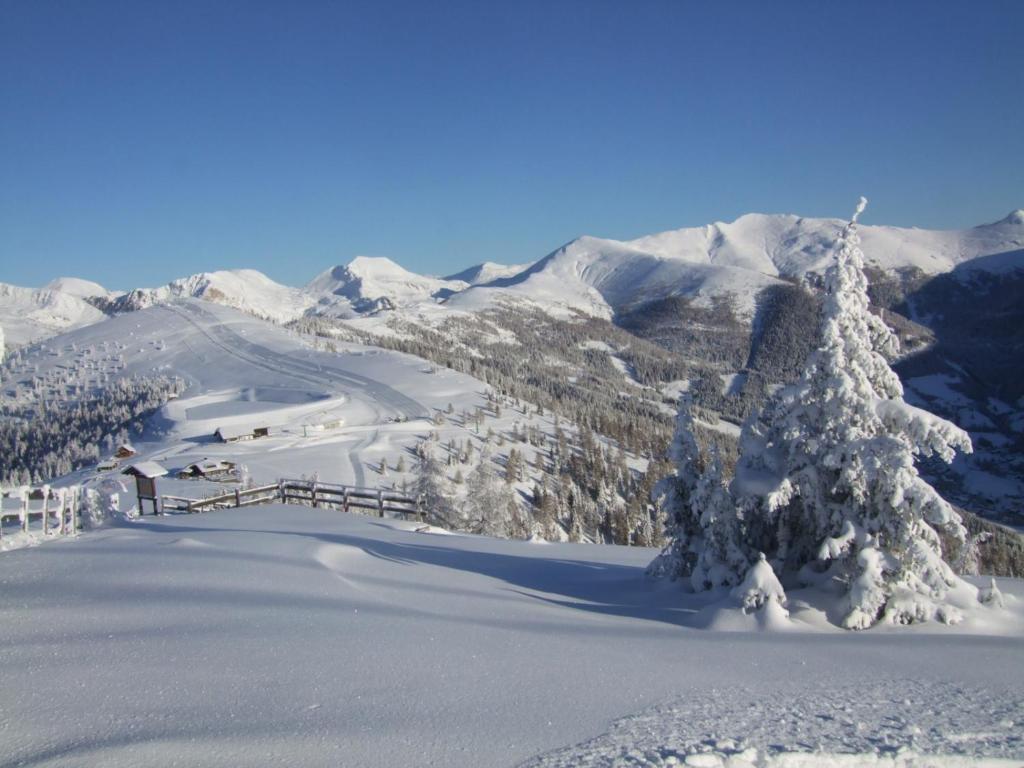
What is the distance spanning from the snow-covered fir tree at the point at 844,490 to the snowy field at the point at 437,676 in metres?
0.80

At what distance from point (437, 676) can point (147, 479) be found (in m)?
17.4

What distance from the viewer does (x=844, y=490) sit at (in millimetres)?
10914

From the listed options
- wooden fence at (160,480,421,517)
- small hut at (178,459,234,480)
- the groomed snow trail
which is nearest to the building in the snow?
the groomed snow trail

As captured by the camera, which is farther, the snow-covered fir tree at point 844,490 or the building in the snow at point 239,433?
the building in the snow at point 239,433

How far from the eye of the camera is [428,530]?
17250 mm

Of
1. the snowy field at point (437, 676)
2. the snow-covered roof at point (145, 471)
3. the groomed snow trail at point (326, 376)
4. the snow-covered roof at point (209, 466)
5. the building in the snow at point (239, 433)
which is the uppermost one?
the groomed snow trail at point (326, 376)

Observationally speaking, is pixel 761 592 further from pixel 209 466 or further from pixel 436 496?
pixel 209 466

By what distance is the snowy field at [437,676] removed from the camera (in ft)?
16.0

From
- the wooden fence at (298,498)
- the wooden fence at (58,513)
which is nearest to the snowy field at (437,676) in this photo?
the wooden fence at (58,513)

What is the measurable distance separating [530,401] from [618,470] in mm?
44455

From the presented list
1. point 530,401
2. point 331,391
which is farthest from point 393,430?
point 530,401

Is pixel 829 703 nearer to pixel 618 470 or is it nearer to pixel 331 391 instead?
pixel 618 470

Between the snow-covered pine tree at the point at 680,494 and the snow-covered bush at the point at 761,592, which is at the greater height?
the snow-covered pine tree at the point at 680,494

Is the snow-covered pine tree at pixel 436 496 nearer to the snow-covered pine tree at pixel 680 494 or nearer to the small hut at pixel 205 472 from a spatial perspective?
the snow-covered pine tree at pixel 680 494
